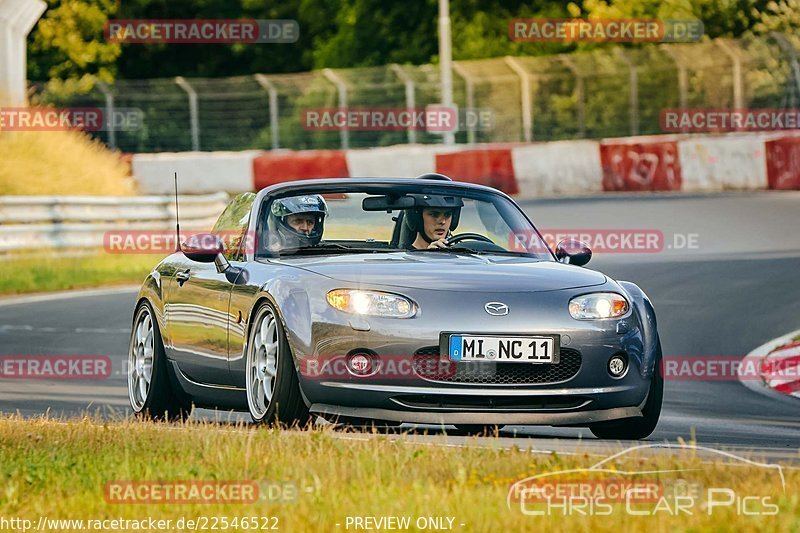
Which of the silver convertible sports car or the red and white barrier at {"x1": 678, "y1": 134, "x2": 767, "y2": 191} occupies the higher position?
the silver convertible sports car

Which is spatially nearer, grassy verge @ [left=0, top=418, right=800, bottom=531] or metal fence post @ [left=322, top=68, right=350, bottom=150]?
grassy verge @ [left=0, top=418, right=800, bottom=531]

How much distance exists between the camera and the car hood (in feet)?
28.8

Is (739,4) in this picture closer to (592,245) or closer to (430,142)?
(430,142)

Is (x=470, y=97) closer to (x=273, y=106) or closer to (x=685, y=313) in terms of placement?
(x=273, y=106)

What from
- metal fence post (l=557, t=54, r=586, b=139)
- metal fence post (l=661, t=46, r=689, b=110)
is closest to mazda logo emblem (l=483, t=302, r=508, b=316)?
metal fence post (l=661, t=46, r=689, b=110)

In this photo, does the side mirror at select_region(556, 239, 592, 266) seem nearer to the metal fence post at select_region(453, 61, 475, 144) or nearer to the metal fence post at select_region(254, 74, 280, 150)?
the metal fence post at select_region(453, 61, 475, 144)

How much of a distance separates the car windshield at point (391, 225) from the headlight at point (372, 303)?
115 centimetres

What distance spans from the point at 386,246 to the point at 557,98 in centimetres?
2832

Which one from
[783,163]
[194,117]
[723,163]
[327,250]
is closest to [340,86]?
[194,117]

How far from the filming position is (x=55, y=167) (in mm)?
28938

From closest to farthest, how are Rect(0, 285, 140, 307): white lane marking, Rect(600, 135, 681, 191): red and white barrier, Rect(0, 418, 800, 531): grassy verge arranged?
1. Rect(0, 418, 800, 531): grassy verge
2. Rect(0, 285, 140, 307): white lane marking
3. Rect(600, 135, 681, 191): red and white barrier

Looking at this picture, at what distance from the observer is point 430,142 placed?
133ft

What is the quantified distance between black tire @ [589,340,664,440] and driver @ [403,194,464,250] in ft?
4.89

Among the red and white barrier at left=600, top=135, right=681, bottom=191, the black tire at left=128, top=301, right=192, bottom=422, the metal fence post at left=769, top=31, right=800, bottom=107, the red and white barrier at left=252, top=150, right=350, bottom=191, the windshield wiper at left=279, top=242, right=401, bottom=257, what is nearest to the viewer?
the windshield wiper at left=279, top=242, right=401, bottom=257
